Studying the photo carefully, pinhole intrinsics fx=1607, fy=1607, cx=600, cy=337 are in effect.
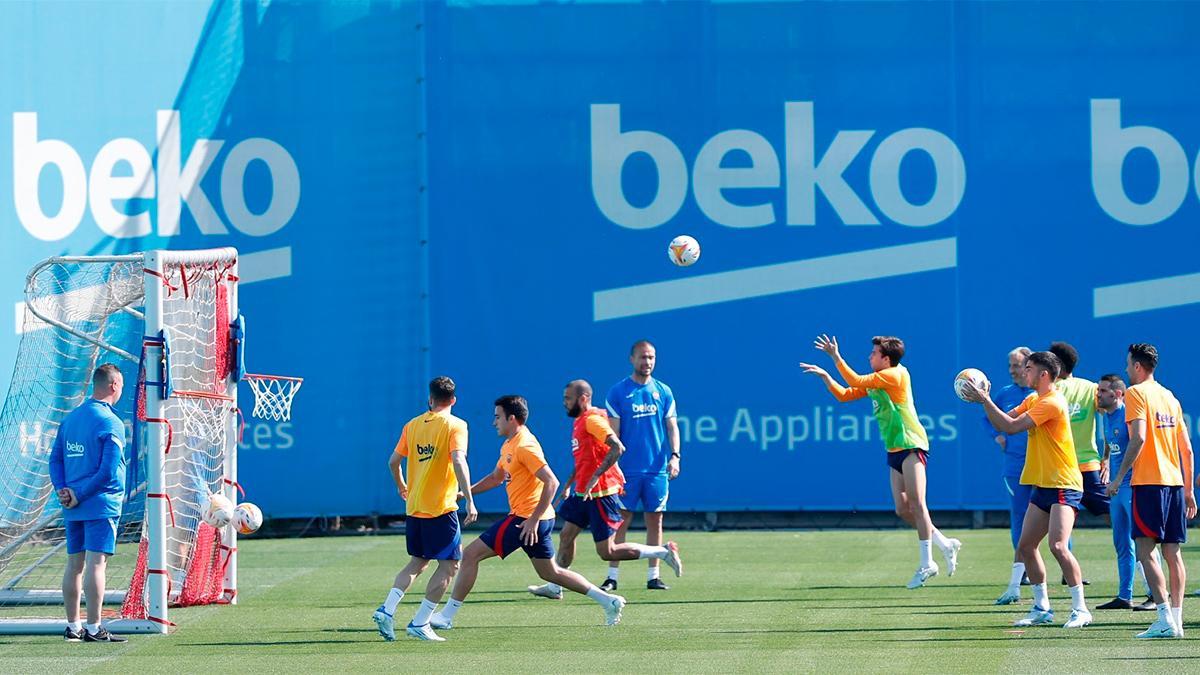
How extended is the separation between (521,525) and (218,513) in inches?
99.5

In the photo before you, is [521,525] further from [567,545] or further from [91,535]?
[91,535]

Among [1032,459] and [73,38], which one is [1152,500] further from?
[73,38]

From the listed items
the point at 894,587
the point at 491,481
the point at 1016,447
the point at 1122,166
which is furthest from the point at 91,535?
the point at 1122,166

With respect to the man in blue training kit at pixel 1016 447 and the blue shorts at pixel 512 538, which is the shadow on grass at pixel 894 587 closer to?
the man in blue training kit at pixel 1016 447

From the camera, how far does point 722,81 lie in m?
18.9

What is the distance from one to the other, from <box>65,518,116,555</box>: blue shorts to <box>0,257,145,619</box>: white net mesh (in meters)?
1.40

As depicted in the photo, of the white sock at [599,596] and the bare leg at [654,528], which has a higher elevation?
the bare leg at [654,528]

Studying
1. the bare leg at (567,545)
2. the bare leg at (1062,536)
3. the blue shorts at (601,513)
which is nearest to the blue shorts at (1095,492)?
the bare leg at (1062,536)

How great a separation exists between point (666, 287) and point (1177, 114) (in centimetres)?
628

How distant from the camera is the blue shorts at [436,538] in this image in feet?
36.0

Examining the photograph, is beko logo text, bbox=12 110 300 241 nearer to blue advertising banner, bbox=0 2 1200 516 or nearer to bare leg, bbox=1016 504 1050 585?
blue advertising banner, bbox=0 2 1200 516

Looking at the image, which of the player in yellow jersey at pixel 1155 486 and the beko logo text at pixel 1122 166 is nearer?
the player in yellow jersey at pixel 1155 486

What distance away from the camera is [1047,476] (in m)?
11.2

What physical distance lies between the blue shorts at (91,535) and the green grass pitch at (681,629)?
67 cm
